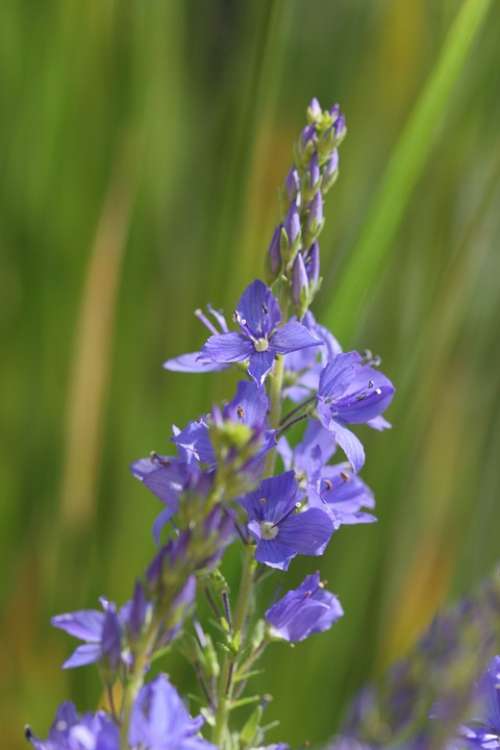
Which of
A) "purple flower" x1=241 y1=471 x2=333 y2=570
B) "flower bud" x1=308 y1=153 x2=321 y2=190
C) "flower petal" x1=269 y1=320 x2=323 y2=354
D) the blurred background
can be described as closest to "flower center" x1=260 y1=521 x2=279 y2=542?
"purple flower" x1=241 y1=471 x2=333 y2=570

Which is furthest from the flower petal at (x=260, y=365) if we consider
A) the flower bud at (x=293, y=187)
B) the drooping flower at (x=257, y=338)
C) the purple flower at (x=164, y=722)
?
the purple flower at (x=164, y=722)

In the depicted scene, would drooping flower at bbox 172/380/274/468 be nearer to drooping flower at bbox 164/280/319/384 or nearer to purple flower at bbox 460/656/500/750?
drooping flower at bbox 164/280/319/384

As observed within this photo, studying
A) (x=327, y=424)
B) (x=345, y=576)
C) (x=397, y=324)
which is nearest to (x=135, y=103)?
(x=397, y=324)

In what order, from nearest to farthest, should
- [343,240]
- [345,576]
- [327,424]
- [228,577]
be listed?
[327,424] < [228,577] < [345,576] < [343,240]

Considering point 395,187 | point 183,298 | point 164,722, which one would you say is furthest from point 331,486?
point 183,298

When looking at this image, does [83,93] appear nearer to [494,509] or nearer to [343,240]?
[343,240]
